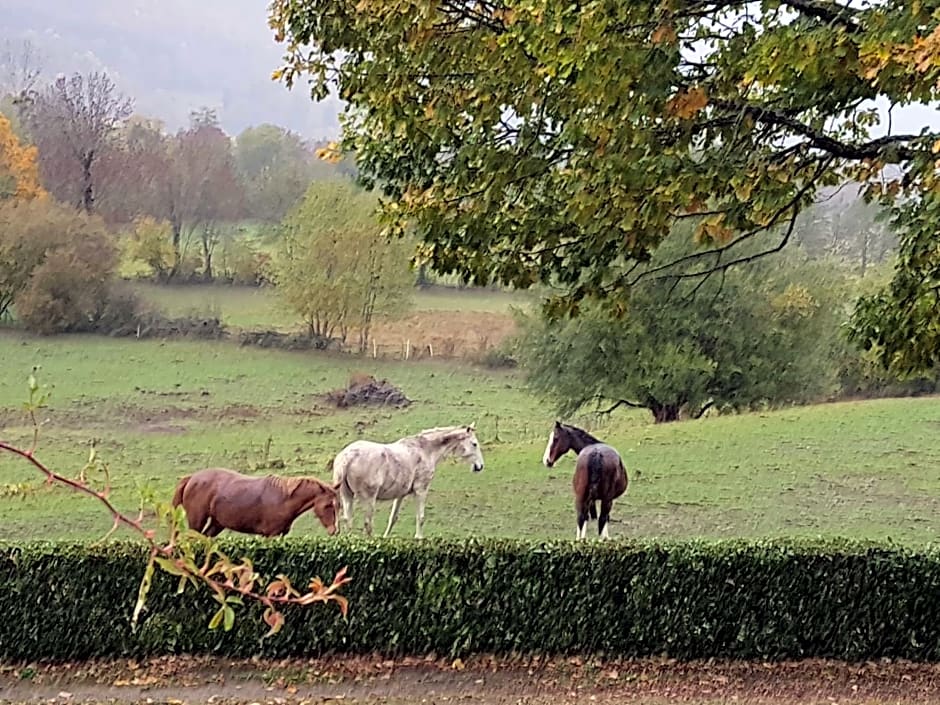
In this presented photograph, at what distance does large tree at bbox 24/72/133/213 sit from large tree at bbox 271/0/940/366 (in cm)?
1561

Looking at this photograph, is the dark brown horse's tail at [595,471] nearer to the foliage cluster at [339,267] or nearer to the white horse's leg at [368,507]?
the white horse's leg at [368,507]

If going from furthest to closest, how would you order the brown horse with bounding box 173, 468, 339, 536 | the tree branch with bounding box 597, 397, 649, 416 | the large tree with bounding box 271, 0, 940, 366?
the tree branch with bounding box 597, 397, 649, 416 → the brown horse with bounding box 173, 468, 339, 536 → the large tree with bounding box 271, 0, 940, 366

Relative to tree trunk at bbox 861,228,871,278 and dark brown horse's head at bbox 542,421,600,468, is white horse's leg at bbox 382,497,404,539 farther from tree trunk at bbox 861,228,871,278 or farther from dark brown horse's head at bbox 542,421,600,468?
tree trunk at bbox 861,228,871,278

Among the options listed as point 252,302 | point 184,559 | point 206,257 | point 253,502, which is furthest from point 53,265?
point 184,559

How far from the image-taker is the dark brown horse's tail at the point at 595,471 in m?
7.93

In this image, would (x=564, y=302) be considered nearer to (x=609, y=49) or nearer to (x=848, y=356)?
(x=609, y=49)

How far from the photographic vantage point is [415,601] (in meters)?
6.14

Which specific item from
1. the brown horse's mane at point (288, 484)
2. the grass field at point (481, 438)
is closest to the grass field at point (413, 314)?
the grass field at point (481, 438)

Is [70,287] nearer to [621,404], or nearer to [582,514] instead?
[621,404]

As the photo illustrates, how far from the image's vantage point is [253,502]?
272 inches

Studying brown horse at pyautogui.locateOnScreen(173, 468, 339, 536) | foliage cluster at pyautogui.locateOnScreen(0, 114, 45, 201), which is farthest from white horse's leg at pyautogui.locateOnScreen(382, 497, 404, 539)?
foliage cluster at pyautogui.locateOnScreen(0, 114, 45, 201)

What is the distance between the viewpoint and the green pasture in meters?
17.7

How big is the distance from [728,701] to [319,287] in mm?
13107

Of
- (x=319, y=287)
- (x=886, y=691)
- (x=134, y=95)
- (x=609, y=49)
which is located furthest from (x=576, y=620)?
(x=134, y=95)
